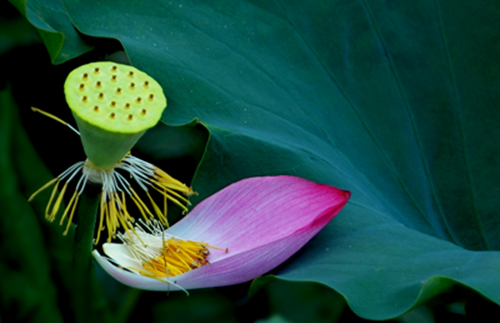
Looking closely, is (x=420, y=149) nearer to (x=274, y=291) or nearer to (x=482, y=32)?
(x=482, y=32)

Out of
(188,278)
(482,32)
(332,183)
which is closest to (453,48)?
(482,32)

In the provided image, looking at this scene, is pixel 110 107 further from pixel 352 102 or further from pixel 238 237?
pixel 352 102

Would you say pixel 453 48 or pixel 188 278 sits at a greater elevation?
pixel 453 48

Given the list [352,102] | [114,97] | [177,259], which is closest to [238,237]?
[177,259]

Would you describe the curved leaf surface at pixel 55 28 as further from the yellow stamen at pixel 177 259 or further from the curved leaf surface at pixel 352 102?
the yellow stamen at pixel 177 259

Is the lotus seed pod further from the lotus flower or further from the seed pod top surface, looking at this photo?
the lotus flower

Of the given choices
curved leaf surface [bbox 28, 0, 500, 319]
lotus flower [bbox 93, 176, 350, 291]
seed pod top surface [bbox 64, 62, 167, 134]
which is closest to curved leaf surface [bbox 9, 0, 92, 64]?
curved leaf surface [bbox 28, 0, 500, 319]

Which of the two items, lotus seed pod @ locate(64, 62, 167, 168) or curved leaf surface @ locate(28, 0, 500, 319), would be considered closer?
lotus seed pod @ locate(64, 62, 167, 168)
